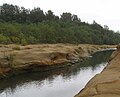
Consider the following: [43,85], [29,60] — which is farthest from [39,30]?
[43,85]

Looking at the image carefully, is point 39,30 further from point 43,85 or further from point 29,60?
point 43,85

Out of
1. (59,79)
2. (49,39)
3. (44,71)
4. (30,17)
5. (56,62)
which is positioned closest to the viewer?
(59,79)

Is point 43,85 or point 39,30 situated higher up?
point 39,30

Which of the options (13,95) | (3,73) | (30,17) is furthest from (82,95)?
(30,17)

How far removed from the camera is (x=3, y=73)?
113 feet

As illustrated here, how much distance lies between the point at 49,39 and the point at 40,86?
1740 inches

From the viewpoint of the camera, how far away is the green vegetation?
205 ft

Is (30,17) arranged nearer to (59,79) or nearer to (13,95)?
(59,79)

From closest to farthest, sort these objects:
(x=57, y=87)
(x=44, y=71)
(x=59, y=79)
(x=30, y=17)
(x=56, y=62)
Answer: (x=57, y=87) < (x=59, y=79) < (x=44, y=71) < (x=56, y=62) < (x=30, y=17)

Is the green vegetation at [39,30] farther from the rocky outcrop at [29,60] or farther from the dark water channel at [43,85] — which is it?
the dark water channel at [43,85]

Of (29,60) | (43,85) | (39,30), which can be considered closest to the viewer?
(43,85)

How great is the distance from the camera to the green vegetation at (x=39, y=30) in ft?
205

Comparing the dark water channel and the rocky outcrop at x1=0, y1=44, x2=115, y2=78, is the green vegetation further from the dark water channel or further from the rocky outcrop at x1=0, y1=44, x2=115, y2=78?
the dark water channel

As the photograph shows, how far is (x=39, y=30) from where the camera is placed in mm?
71875
